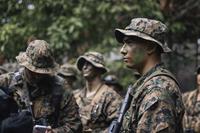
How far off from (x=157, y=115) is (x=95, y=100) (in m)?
3.55

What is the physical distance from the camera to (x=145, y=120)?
4.17 m

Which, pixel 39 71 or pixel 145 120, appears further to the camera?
pixel 39 71

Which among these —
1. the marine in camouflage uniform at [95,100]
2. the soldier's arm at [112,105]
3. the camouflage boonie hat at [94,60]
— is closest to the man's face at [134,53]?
the marine in camouflage uniform at [95,100]

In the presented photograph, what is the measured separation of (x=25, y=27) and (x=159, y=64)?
5550mm

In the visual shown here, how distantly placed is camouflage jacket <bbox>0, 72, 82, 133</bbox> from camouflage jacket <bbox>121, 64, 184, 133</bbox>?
1.31 meters

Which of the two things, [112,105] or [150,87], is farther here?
[112,105]

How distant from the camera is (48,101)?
18.5 ft

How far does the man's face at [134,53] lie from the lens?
14.7ft

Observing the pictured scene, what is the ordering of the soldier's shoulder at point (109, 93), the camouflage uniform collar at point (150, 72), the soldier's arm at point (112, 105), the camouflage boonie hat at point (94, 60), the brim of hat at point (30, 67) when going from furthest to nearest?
the camouflage boonie hat at point (94, 60), the soldier's shoulder at point (109, 93), the soldier's arm at point (112, 105), the brim of hat at point (30, 67), the camouflage uniform collar at point (150, 72)

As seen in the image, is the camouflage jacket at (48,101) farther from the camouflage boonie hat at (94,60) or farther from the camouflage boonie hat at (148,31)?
the camouflage boonie hat at (94,60)

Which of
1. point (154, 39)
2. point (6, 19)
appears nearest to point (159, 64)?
point (154, 39)

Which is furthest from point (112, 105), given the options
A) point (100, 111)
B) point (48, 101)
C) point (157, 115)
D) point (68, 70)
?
point (157, 115)

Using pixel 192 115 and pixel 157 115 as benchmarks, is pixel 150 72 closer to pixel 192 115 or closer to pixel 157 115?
pixel 157 115

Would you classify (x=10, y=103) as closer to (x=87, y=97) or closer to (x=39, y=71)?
(x=39, y=71)
